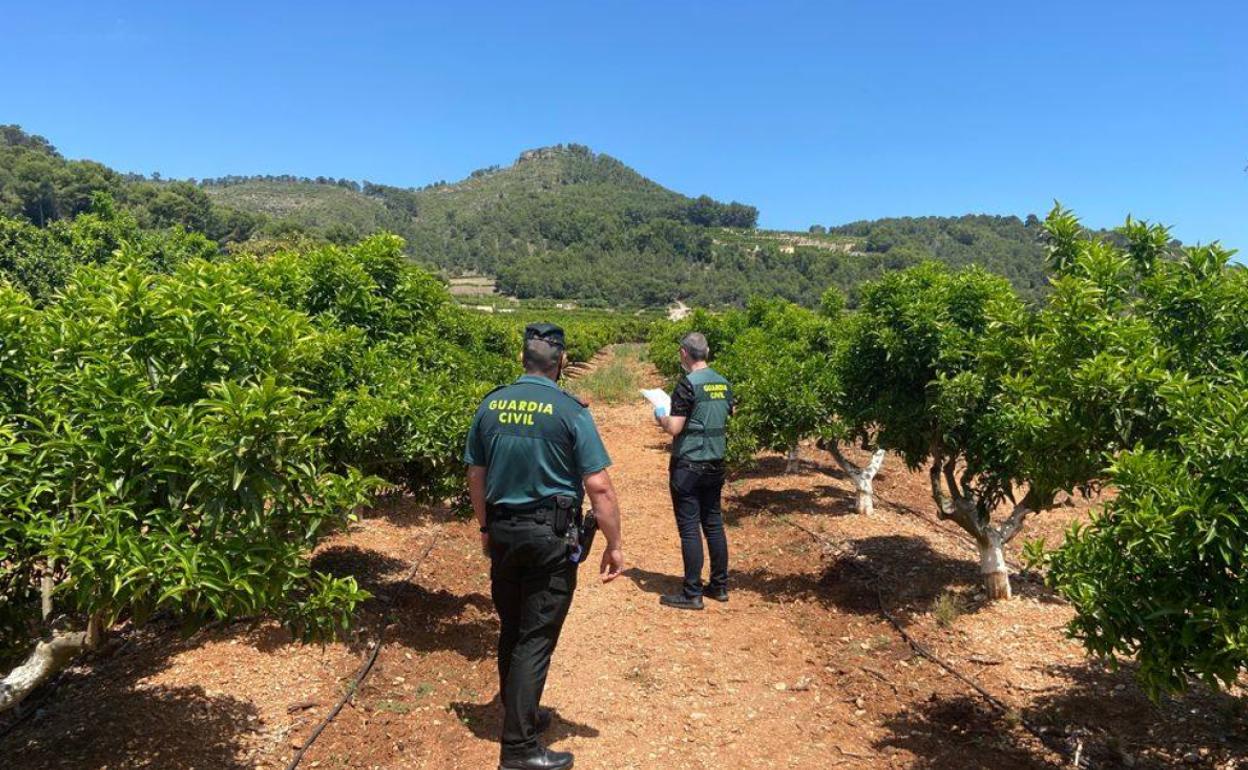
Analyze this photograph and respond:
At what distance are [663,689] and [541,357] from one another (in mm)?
3421

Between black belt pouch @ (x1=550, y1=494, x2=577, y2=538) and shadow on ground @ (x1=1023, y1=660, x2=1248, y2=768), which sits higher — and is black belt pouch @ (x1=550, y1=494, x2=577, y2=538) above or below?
above

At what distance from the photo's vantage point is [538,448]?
15.7 feet

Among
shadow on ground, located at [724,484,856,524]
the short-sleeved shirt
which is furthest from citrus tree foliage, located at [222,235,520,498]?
shadow on ground, located at [724,484,856,524]

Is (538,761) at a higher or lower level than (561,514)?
lower

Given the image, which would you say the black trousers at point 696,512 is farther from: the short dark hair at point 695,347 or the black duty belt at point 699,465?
the short dark hair at point 695,347

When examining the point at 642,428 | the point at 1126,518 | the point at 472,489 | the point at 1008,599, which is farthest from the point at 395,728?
the point at 642,428

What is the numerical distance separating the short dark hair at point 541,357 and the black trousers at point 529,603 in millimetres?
1056

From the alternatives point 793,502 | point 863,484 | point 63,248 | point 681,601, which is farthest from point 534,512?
point 63,248

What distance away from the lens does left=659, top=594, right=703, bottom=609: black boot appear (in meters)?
8.49

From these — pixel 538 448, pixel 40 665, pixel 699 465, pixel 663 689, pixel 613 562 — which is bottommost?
pixel 663 689

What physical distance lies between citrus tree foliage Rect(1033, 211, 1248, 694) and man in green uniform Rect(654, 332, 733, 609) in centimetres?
345

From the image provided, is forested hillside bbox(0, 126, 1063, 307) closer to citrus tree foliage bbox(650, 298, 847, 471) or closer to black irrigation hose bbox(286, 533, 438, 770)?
citrus tree foliage bbox(650, 298, 847, 471)

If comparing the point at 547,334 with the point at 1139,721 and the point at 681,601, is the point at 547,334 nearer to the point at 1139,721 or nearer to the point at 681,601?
the point at 681,601

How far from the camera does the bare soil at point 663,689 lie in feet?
17.5
